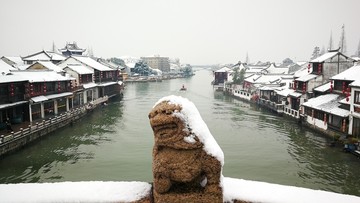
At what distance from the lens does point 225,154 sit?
70.1 feet

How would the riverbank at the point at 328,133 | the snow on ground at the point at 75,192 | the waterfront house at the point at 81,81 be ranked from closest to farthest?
the snow on ground at the point at 75,192
the riverbank at the point at 328,133
the waterfront house at the point at 81,81

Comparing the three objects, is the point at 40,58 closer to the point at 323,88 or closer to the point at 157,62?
the point at 323,88

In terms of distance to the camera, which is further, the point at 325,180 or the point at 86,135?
the point at 86,135

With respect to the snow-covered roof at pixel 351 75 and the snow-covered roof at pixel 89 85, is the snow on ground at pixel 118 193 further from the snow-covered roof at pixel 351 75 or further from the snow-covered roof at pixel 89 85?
the snow-covered roof at pixel 89 85

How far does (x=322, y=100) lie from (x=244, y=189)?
24583 millimetres

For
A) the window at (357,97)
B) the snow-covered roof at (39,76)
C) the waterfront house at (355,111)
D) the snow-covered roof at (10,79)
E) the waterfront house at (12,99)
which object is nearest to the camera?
the waterfront house at (355,111)

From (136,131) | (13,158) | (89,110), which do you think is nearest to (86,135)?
(136,131)

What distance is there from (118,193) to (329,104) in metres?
25.1

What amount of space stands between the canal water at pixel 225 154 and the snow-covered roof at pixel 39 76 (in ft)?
17.9

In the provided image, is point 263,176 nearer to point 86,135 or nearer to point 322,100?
point 322,100

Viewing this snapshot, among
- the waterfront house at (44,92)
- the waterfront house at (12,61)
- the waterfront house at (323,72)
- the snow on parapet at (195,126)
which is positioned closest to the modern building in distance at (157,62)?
the waterfront house at (12,61)

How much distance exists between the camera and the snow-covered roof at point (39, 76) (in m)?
28.2

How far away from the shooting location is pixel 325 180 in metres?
16.9

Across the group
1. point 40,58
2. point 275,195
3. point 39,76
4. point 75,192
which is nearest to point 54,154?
point 39,76
